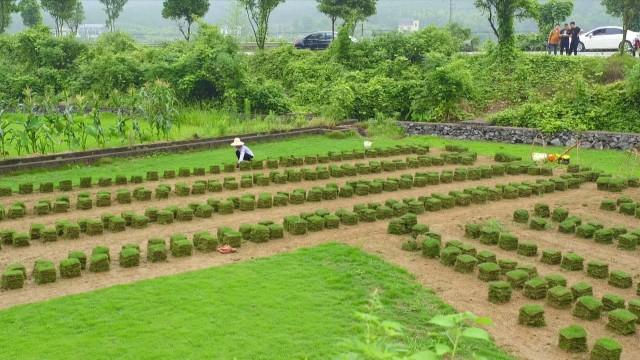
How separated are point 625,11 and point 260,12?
16.7 metres

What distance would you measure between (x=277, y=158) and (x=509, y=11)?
45.6 feet

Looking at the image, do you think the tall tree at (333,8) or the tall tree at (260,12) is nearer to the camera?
the tall tree at (260,12)

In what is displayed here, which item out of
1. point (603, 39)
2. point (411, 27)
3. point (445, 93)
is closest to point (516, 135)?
point (445, 93)

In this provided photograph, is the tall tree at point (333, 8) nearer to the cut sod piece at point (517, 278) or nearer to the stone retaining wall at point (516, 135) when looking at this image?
the stone retaining wall at point (516, 135)

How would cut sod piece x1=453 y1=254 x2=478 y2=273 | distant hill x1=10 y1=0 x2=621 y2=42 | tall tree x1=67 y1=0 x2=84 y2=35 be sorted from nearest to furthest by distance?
cut sod piece x1=453 y1=254 x2=478 y2=273, tall tree x1=67 y1=0 x2=84 y2=35, distant hill x1=10 y1=0 x2=621 y2=42

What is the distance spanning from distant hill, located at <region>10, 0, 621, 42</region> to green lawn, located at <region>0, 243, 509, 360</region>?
69704 millimetres

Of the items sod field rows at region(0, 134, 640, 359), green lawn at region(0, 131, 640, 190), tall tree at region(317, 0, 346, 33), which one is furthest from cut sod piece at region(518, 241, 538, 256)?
tall tree at region(317, 0, 346, 33)

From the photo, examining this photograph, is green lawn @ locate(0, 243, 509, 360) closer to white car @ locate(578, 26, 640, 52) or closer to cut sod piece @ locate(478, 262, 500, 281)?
cut sod piece @ locate(478, 262, 500, 281)

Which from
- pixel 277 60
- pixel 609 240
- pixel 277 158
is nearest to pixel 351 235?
pixel 609 240

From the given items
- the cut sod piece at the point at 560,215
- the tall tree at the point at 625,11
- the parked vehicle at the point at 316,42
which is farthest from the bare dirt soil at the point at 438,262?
the parked vehicle at the point at 316,42

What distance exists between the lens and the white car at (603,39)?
3225 centimetres

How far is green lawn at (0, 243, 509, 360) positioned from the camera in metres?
6.96

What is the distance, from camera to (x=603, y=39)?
1284 inches

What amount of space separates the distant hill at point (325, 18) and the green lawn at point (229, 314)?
6970 cm
